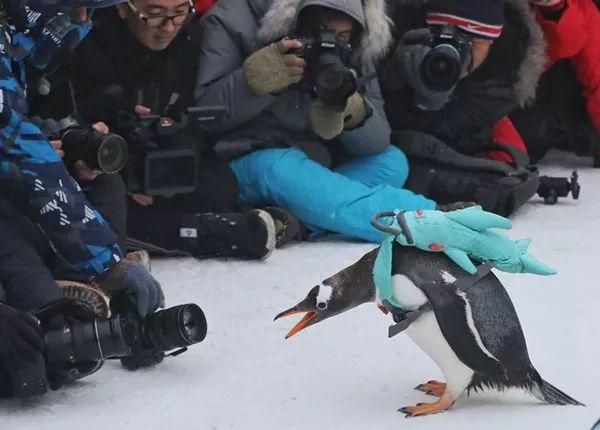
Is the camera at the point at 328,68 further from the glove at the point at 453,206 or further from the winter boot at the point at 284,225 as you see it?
the glove at the point at 453,206

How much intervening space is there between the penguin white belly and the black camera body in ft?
3.34

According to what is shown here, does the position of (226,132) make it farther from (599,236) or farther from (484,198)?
(599,236)

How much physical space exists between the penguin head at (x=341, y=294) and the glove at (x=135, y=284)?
30 centimetres

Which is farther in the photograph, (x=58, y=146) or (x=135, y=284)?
(x=58, y=146)

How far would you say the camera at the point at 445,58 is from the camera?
338 centimetres

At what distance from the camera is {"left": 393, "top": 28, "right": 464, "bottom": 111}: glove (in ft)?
11.4

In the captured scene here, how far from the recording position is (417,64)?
3.48m

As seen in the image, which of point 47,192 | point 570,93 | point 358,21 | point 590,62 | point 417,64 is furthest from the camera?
point 570,93

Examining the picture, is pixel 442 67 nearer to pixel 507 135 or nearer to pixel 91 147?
pixel 507 135

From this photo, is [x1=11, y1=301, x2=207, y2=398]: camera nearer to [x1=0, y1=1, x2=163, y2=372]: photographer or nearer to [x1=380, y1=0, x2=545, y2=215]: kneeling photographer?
[x1=0, y1=1, x2=163, y2=372]: photographer

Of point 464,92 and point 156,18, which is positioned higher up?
point 156,18

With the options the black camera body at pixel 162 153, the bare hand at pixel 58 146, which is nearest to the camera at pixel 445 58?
the black camera body at pixel 162 153

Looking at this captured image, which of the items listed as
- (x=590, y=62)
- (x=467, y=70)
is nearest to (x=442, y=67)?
(x=467, y=70)

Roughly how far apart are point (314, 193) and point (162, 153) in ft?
1.56
